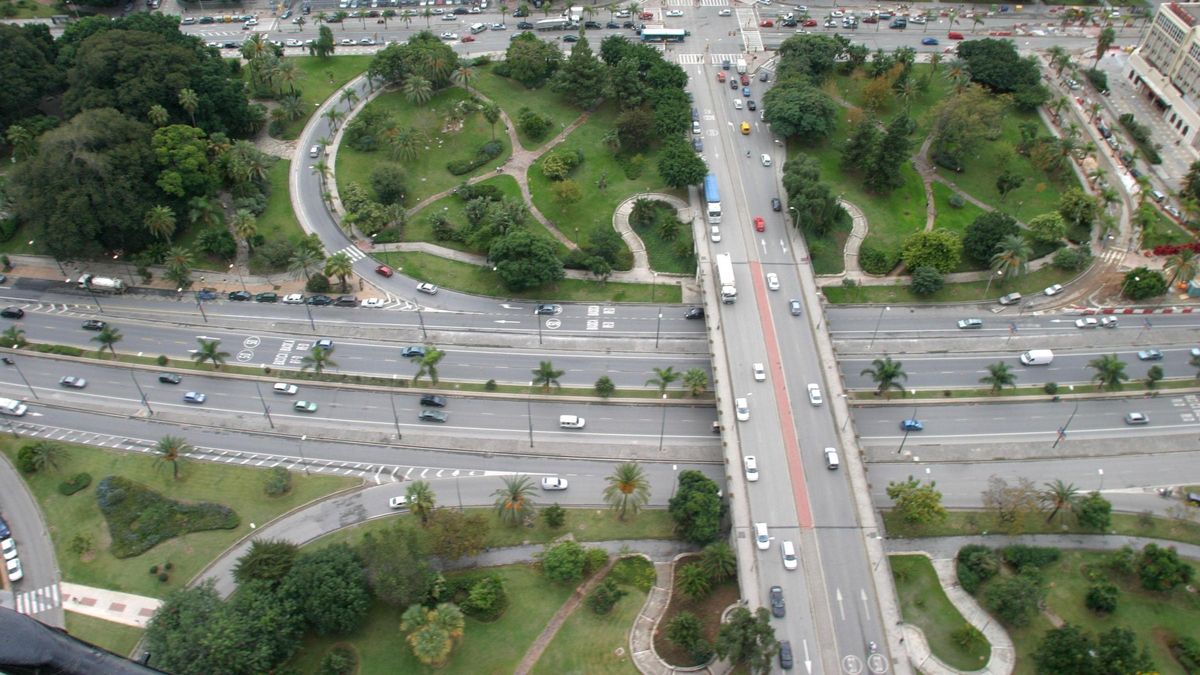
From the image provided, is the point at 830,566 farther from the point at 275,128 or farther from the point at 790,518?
the point at 275,128

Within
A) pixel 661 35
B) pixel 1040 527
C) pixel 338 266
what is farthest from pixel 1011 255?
pixel 338 266

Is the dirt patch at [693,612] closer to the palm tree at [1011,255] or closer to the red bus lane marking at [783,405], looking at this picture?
the red bus lane marking at [783,405]

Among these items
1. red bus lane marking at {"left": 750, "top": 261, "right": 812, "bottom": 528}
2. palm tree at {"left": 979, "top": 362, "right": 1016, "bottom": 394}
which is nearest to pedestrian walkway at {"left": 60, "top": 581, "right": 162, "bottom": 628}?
red bus lane marking at {"left": 750, "top": 261, "right": 812, "bottom": 528}

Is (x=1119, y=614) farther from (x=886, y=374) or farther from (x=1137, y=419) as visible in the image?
(x=886, y=374)

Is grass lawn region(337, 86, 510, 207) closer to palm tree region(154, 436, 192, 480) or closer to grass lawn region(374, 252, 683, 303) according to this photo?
grass lawn region(374, 252, 683, 303)

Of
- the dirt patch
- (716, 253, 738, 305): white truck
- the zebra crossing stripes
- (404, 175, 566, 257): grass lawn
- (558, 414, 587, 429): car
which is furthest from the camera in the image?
(404, 175, 566, 257): grass lawn

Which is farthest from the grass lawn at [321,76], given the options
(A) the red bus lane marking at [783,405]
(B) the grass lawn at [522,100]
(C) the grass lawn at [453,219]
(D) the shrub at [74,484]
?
(A) the red bus lane marking at [783,405]
